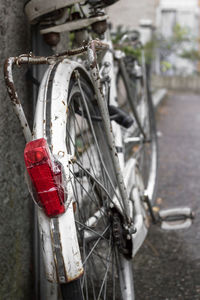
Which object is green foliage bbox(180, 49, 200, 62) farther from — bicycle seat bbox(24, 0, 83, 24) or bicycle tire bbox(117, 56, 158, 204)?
bicycle seat bbox(24, 0, 83, 24)

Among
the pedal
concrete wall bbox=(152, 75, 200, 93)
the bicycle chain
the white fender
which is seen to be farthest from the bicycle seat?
concrete wall bbox=(152, 75, 200, 93)

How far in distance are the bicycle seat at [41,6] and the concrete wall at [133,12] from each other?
802 centimetres

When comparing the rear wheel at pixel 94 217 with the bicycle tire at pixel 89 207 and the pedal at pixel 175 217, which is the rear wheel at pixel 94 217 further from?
the pedal at pixel 175 217

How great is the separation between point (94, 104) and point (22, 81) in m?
0.37

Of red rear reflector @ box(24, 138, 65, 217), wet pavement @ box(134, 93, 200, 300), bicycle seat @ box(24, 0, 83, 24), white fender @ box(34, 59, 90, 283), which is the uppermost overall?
bicycle seat @ box(24, 0, 83, 24)

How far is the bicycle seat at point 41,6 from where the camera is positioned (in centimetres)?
178

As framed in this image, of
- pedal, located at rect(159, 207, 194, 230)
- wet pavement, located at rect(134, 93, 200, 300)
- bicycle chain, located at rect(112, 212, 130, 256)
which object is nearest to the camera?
bicycle chain, located at rect(112, 212, 130, 256)

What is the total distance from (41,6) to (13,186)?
76cm

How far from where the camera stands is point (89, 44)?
159 centimetres

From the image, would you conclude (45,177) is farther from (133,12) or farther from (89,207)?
(133,12)

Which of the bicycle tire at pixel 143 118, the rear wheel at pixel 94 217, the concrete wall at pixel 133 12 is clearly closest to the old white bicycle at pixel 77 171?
the rear wheel at pixel 94 217

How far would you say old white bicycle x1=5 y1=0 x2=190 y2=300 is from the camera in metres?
1.42

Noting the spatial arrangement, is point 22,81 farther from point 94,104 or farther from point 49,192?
point 49,192

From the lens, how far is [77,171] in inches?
73.9
